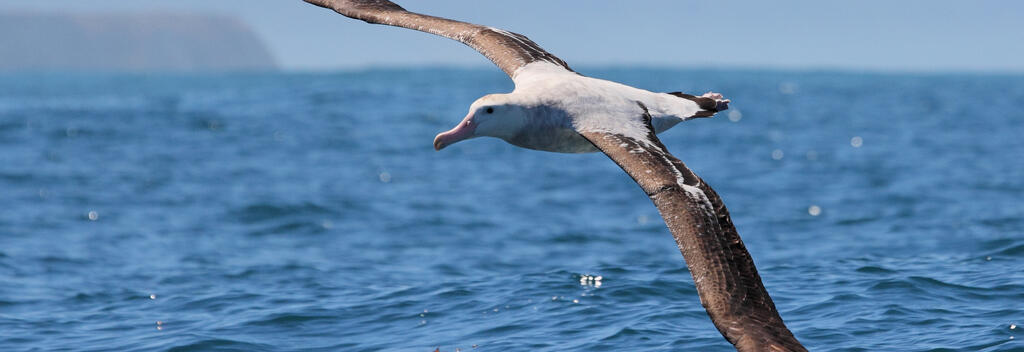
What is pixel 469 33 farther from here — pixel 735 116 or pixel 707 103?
pixel 735 116

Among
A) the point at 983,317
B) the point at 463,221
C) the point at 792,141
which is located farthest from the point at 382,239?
the point at 792,141

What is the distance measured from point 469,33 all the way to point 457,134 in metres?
2.67

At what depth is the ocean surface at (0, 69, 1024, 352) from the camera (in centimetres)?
1187

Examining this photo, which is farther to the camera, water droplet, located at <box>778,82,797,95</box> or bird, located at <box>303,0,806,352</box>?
water droplet, located at <box>778,82,797,95</box>

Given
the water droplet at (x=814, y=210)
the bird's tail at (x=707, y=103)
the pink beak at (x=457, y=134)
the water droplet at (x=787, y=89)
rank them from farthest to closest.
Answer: the water droplet at (x=787, y=89)
the water droplet at (x=814, y=210)
the bird's tail at (x=707, y=103)
the pink beak at (x=457, y=134)

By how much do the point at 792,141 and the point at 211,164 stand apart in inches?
1046

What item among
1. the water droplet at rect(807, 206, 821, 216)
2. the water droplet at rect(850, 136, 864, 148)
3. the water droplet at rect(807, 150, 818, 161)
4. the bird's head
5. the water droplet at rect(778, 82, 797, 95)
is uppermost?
the water droplet at rect(778, 82, 797, 95)

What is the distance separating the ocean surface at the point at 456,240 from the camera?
11867mm

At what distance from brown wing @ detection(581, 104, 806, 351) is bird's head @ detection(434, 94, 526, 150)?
145 cm

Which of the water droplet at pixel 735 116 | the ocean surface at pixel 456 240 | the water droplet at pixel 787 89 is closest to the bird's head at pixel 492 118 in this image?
the ocean surface at pixel 456 240

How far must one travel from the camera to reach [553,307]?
500 inches

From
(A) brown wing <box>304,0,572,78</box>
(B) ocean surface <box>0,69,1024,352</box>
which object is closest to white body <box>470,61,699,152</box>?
(A) brown wing <box>304,0,572,78</box>

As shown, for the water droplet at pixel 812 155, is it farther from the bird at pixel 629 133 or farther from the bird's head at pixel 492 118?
the bird's head at pixel 492 118

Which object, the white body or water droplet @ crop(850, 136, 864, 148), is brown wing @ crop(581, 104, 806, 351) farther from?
water droplet @ crop(850, 136, 864, 148)
